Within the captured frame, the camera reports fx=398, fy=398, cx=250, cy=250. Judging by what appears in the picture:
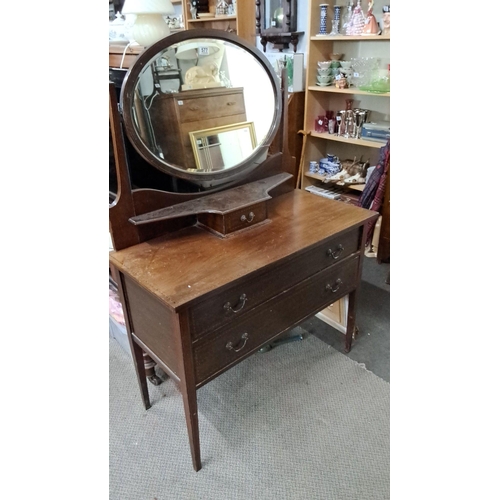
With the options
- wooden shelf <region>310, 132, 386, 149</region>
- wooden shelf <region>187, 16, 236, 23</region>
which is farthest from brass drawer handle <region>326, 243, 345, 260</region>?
wooden shelf <region>187, 16, 236, 23</region>

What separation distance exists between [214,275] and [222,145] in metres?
0.50

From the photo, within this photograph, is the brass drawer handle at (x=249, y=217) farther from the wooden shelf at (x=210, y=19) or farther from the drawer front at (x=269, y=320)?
the wooden shelf at (x=210, y=19)

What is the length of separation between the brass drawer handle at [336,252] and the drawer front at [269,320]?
0.14ft

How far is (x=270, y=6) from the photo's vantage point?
259 cm

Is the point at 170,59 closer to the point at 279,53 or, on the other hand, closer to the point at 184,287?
the point at 184,287

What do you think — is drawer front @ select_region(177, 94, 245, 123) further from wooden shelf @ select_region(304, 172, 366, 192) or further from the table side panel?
wooden shelf @ select_region(304, 172, 366, 192)

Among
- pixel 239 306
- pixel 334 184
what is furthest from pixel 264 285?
pixel 334 184

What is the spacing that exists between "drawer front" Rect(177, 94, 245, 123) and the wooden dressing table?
0.56ft

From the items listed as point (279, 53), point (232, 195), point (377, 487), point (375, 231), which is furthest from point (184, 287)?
point (279, 53)

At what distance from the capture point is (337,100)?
2.72 metres

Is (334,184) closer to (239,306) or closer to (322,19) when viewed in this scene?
(322,19)

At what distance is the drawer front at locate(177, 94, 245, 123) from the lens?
122 centimetres

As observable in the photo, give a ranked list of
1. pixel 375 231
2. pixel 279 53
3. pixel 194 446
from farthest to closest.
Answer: pixel 279 53
pixel 375 231
pixel 194 446
